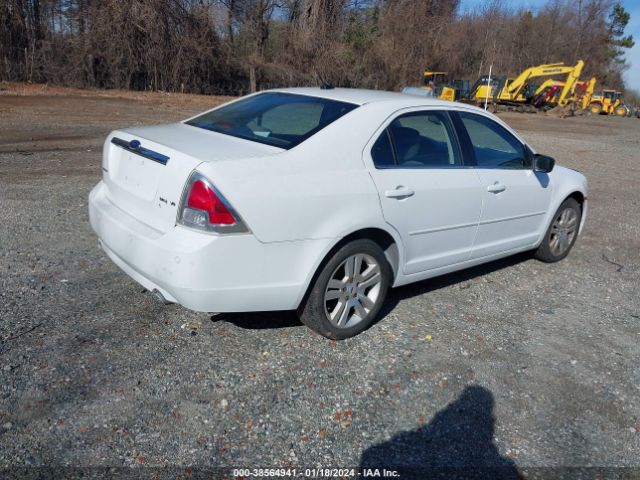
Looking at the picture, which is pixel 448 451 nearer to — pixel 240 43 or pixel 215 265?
pixel 215 265

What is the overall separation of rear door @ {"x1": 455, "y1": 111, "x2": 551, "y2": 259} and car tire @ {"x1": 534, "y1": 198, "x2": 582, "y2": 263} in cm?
36

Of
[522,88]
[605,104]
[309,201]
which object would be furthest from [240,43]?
[309,201]

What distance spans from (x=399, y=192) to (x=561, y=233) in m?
2.85

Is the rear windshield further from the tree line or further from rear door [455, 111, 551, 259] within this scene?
the tree line

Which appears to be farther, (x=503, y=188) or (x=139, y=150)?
(x=503, y=188)

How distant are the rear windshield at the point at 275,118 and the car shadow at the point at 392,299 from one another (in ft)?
4.30

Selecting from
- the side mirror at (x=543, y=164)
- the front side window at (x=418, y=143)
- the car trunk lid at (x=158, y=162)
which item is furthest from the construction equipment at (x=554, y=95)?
the car trunk lid at (x=158, y=162)

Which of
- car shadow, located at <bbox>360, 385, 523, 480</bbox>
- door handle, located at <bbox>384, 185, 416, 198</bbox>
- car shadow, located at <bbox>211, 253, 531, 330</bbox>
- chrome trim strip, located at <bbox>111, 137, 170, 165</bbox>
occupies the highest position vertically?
chrome trim strip, located at <bbox>111, 137, 170, 165</bbox>

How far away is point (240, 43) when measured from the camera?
33125 millimetres

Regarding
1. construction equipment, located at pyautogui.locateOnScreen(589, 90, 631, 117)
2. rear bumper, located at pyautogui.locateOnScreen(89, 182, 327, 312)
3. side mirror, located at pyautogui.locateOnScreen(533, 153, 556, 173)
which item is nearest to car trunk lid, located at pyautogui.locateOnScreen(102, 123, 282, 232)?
rear bumper, located at pyautogui.locateOnScreen(89, 182, 327, 312)

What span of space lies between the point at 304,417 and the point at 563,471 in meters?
1.37

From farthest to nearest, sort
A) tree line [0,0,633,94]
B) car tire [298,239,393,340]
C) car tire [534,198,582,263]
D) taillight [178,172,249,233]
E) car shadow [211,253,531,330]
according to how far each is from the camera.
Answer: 1. tree line [0,0,633,94]
2. car tire [534,198,582,263]
3. car shadow [211,253,531,330]
4. car tire [298,239,393,340]
5. taillight [178,172,249,233]

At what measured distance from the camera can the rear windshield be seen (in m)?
4.02

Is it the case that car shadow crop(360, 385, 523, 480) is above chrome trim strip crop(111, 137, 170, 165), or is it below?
below
